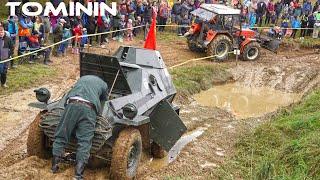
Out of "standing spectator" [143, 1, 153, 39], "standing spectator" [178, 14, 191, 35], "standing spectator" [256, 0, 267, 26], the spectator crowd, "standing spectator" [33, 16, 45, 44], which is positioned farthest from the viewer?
"standing spectator" [256, 0, 267, 26]

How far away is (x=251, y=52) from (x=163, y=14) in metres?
4.39

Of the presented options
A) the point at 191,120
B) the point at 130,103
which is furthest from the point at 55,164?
the point at 191,120

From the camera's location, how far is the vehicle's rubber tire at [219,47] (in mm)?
17781

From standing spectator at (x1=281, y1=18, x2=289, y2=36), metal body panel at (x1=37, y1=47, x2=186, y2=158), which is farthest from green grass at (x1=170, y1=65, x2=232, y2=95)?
standing spectator at (x1=281, y1=18, x2=289, y2=36)

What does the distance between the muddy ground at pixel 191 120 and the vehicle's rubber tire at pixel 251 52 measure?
27cm

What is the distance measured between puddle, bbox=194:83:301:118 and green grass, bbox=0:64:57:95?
414 cm

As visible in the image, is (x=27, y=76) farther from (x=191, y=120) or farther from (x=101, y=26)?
(x=101, y=26)

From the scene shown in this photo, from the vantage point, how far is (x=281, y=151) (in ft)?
29.0

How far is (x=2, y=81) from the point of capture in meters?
12.1

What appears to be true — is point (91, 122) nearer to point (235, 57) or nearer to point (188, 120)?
point (188, 120)

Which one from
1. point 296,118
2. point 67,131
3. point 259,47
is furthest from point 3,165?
point 259,47

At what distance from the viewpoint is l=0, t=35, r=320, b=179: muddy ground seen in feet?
26.0

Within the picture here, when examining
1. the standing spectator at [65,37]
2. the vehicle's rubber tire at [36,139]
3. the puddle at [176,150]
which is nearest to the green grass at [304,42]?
the standing spectator at [65,37]

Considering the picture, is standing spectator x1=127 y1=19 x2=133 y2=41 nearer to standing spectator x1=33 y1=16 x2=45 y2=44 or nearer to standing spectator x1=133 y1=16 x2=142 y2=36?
standing spectator x1=133 y1=16 x2=142 y2=36
